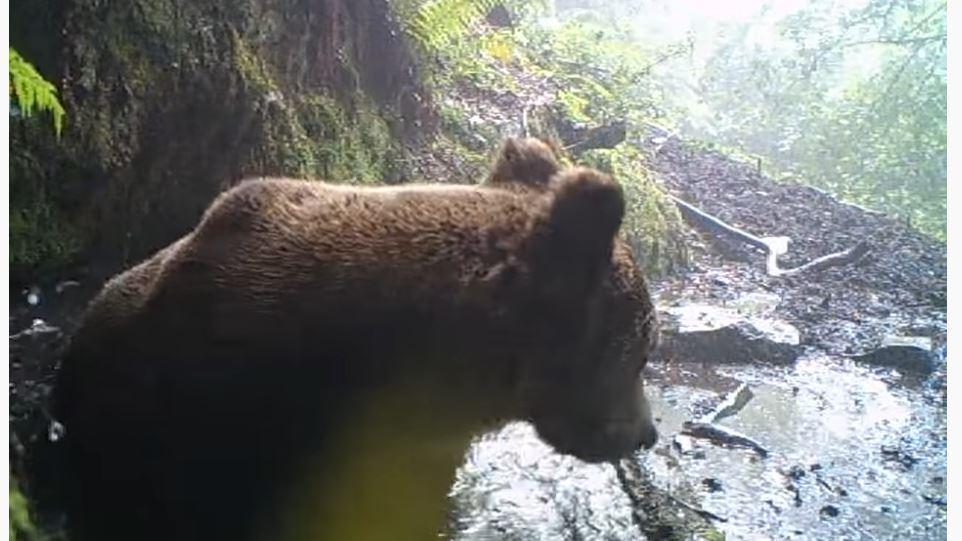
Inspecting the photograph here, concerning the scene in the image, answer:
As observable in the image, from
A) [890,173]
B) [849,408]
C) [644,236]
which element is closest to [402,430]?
[644,236]

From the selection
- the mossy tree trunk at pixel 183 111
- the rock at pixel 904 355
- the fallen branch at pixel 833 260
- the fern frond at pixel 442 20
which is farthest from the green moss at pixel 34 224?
the rock at pixel 904 355

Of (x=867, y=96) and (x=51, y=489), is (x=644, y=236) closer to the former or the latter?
(x=867, y=96)

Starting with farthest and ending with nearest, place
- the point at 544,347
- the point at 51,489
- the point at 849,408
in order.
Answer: the point at 849,408, the point at 51,489, the point at 544,347

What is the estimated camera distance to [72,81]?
6.86 feet

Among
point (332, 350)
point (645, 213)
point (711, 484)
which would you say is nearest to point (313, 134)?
point (332, 350)

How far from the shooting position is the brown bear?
1.83 metres

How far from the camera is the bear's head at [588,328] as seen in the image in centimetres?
178

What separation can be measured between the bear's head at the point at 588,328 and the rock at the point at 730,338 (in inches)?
7.0

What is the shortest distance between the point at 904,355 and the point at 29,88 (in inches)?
69.8

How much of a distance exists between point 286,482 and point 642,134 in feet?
3.27

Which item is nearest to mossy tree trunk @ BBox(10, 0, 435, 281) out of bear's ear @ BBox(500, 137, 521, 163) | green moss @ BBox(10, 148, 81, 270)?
green moss @ BBox(10, 148, 81, 270)

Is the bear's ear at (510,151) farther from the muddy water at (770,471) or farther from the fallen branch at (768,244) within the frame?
the muddy water at (770,471)

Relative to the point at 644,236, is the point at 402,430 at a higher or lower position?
lower

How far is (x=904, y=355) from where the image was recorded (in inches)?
87.8
